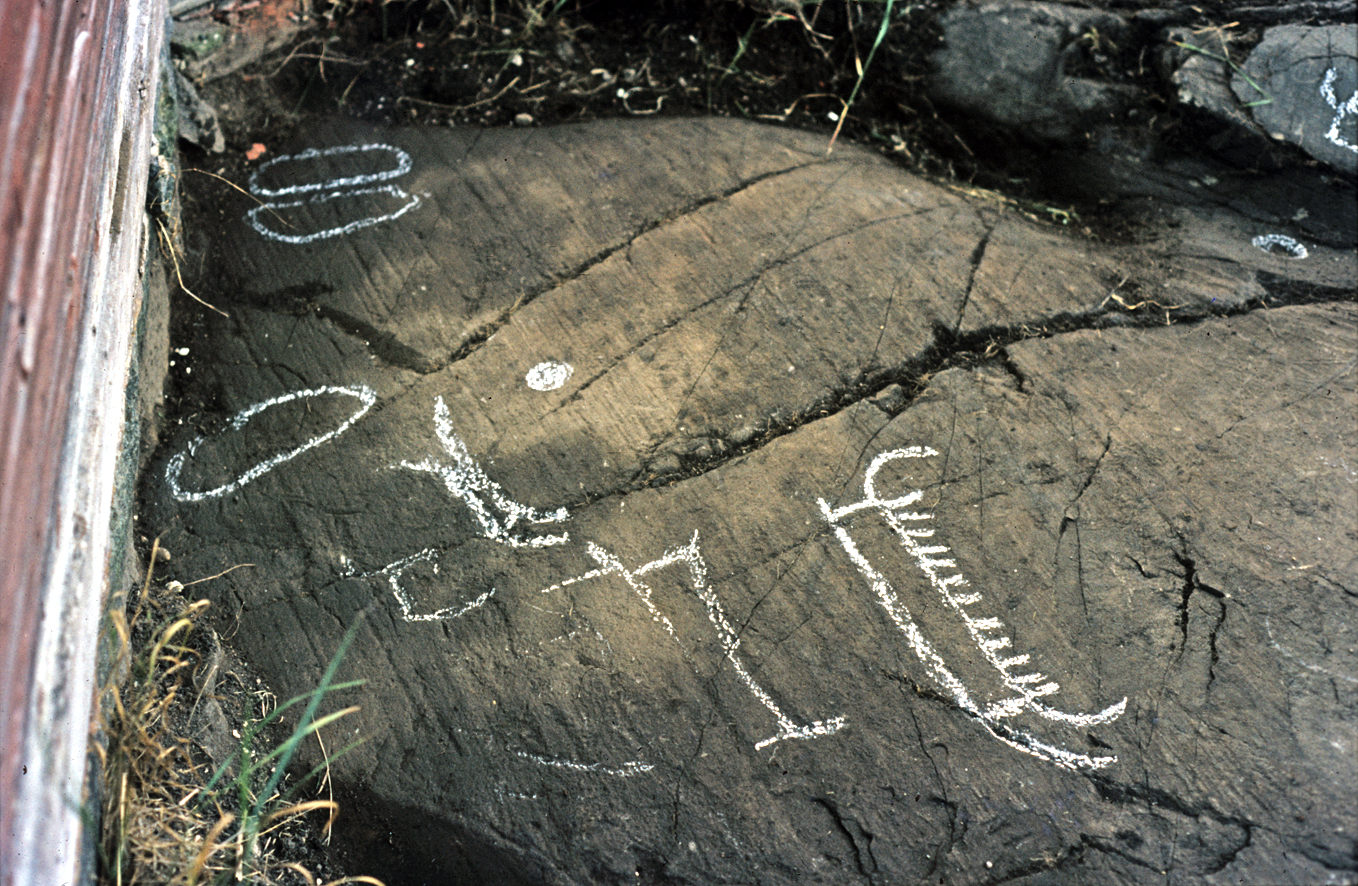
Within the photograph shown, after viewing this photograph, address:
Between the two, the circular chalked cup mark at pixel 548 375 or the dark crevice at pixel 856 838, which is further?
the circular chalked cup mark at pixel 548 375

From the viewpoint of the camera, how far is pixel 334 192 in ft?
8.98

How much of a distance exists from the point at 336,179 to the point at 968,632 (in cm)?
231

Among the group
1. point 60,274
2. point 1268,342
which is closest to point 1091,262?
point 1268,342

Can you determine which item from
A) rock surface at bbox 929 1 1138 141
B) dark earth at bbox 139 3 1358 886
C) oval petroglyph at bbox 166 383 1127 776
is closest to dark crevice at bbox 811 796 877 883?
dark earth at bbox 139 3 1358 886

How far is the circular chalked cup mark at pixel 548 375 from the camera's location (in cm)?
232

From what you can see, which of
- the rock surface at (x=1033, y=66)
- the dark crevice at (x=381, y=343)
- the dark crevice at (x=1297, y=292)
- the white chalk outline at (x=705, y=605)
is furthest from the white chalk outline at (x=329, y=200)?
the dark crevice at (x=1297, y=292)

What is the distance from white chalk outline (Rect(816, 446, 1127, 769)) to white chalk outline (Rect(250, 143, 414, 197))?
1.76m

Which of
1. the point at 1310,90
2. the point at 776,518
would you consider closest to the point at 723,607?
the point at 776,518

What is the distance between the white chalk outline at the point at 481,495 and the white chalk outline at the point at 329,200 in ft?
→ 2.51

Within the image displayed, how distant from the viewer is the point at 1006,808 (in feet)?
5.79

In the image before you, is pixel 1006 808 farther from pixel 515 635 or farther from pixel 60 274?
pixel 60 274

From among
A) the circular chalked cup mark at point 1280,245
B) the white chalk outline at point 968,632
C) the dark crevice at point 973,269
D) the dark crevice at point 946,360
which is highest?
the dark crevice at point 973,269

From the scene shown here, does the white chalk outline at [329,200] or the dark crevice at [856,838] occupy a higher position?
the white chalk outline at [329,200]

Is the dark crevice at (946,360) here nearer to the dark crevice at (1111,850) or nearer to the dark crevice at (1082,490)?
the dark crevice at (1082,490)
